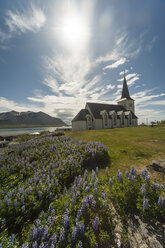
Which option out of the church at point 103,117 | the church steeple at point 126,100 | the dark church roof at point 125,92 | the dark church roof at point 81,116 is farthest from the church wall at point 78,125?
the dark church roof at point 125,92

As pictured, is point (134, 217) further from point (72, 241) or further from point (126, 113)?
point (126, 113)

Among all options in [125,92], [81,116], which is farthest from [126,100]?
[81,116]

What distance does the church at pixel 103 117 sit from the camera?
3438 centimetres

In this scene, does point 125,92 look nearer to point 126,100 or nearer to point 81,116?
point 126,100

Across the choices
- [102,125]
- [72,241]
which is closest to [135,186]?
[72,241]

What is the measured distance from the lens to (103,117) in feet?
125

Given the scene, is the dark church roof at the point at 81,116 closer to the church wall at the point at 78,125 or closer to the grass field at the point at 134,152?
the church wall at the point at 78,125

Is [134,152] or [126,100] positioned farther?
[126,100]

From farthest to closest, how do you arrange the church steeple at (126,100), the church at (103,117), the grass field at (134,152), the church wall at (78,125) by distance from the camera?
the church steeple at (126,100) < the church at (103,117) < the church wall at (78,125) < the grass field at (134,152)

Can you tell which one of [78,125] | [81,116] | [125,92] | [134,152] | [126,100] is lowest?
[134,152]

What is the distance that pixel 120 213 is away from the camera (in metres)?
2.51

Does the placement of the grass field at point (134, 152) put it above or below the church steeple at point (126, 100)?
below

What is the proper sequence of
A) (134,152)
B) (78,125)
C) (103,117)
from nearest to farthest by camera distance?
(134,152), (78,125), (103,117)

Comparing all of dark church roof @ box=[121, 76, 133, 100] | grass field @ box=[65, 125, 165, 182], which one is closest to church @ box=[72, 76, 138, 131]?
dark church roof @ box=[121, 76, 133, 100]
